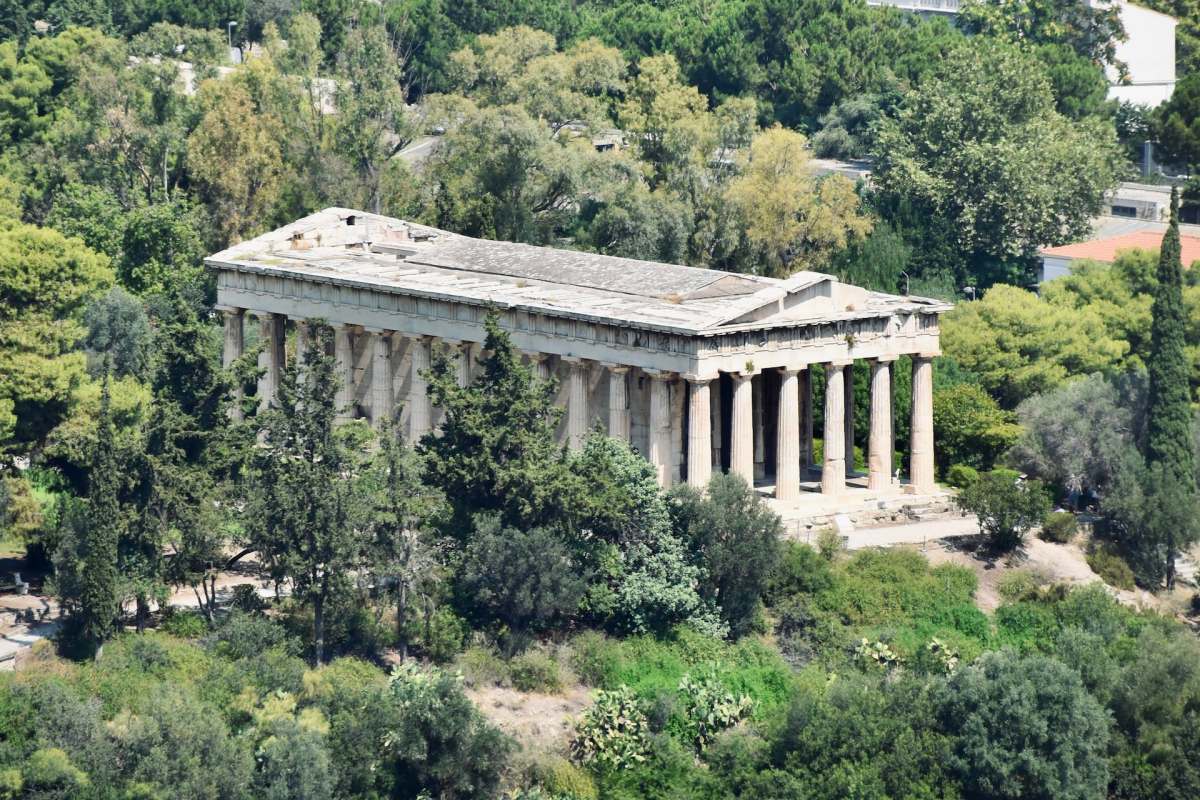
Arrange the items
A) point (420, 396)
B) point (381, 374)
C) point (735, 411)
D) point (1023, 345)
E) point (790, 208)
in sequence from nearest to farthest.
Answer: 1. point (735, 411)
2. point (420, 396)
3. point (381, 374)
4. point (1023, 345)
5. point (790, 208)

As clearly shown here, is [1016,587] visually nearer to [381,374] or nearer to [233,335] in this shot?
[381,374]

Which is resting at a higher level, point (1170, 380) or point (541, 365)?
point (541, 365)

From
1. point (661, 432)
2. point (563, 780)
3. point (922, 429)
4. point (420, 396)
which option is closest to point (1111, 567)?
point (922, 429)

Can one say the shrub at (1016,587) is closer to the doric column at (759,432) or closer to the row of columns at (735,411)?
the row of columns at (735,411)

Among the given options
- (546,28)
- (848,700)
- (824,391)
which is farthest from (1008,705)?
(546,28)

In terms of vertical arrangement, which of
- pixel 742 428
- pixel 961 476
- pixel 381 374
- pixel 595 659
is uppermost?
pixel 381 374

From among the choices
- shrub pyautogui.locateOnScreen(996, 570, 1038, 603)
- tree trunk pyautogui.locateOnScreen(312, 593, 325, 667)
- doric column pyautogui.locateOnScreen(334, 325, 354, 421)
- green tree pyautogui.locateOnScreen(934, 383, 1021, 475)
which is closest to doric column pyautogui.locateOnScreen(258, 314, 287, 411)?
doric column pyautogui.locateOnScreen(334, 325, 354, 421)

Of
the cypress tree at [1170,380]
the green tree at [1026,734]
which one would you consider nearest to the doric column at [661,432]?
the green tree at [1026,734]
